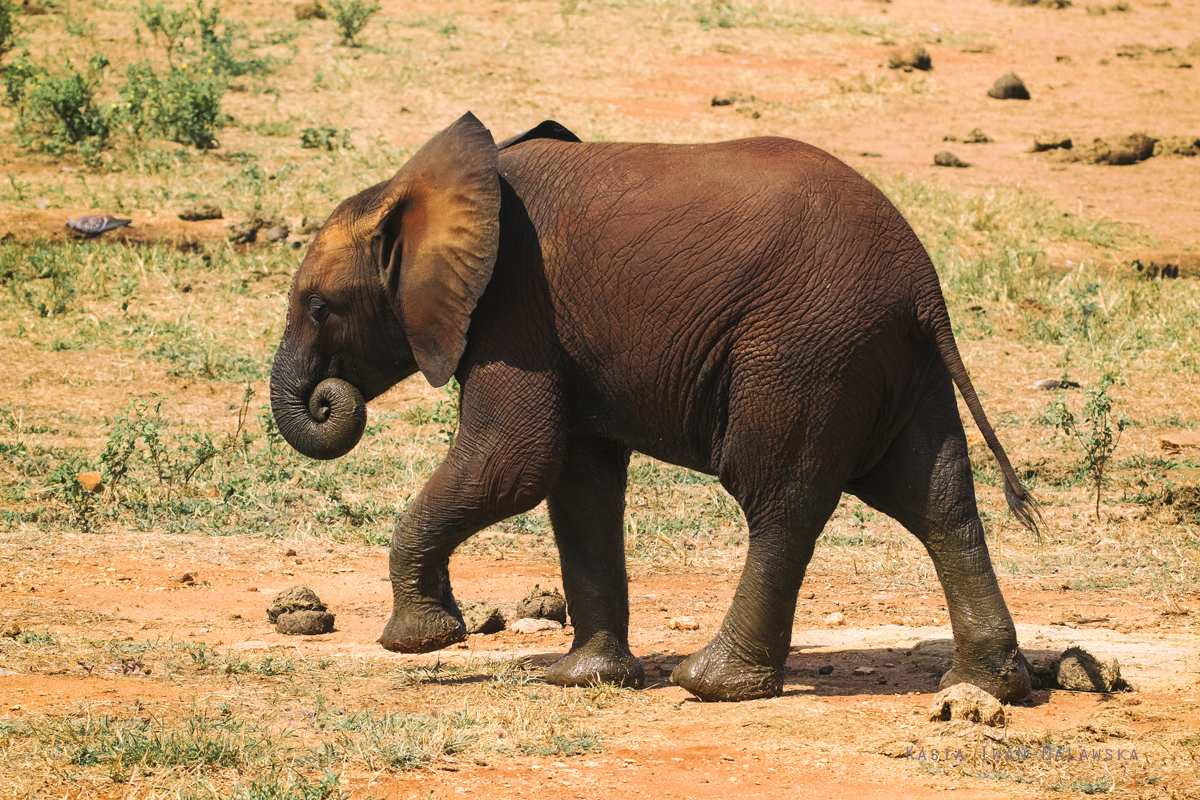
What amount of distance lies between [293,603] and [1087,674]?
11.8 ft

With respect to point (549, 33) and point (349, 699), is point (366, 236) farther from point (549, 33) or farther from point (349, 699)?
point (549, 33)

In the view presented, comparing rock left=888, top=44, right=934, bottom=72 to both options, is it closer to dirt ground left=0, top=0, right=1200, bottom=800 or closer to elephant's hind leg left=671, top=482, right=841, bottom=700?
dirt ground left=0, top=0, right=1200, bottom=800

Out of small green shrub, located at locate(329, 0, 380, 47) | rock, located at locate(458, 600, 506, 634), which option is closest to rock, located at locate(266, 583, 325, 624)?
rock, located at locate(458, 600, 506, 634)

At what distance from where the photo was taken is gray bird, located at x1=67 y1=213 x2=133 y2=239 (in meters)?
12.6

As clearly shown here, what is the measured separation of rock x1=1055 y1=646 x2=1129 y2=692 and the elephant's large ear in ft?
9.14

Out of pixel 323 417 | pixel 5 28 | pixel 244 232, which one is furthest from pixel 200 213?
pixel 323 417

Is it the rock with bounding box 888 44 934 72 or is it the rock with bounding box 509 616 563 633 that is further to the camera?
the rock with bounding box 888 44 934 72

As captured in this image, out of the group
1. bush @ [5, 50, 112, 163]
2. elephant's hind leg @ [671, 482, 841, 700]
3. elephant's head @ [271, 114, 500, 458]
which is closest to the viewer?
elephant's hind leg @ [671, 482, 841, 700]

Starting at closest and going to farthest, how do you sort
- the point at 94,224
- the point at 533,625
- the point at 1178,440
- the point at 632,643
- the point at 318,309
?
the point at 318,309
the point at 632,643
the point at 533,625
the point at 1178,440
the point at 94,224

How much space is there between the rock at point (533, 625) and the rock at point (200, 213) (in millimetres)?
7713

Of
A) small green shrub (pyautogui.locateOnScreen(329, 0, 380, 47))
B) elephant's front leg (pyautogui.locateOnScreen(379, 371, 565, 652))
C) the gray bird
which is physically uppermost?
small green shrub (pyautogui.locateOnScreen(329, 0, 380, 47))

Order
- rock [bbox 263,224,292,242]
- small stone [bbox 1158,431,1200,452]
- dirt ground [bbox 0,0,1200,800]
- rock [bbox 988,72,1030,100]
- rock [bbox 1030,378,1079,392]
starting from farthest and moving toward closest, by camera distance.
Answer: rock [bbox 988,72,1030,100] → rock [bbox 263,224,292,242] → rock [bbox 1030,378,1079,392] → small stone [bbox 1158,431,1200,452] → dirt ground [bbox 0,0,1200,800]

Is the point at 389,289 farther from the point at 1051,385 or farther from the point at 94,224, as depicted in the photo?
the point at 94,224

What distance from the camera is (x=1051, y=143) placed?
61.2ft
